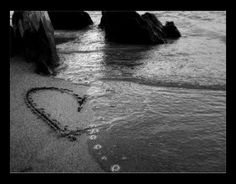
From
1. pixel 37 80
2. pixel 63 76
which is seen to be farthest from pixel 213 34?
pixel 37 80

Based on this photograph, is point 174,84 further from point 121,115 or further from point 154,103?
point 121,115

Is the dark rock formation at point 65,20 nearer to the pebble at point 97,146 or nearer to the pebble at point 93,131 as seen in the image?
the pebble at point 93,131

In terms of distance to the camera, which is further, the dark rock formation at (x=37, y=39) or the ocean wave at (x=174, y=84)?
the dark rock formation at (x=37, y=39)

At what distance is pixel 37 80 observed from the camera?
4.61m

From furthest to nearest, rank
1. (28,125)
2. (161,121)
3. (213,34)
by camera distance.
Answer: (213,34) → (161,121) → (28,125)

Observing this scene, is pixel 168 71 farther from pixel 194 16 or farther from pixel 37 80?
pixel 194 16

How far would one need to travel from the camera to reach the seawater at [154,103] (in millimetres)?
2628

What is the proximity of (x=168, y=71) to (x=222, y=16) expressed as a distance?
1032 cm

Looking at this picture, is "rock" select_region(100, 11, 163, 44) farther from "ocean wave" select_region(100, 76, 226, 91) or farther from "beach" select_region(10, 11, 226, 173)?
"ocean wave" select_region(100, 76, 226, 91)

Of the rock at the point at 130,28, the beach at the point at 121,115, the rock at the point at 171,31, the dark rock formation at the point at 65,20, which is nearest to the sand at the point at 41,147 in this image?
the beach at the point at 121,115

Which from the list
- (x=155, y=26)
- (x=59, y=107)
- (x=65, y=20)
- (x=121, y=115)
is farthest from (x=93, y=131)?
(x=65, y=20)

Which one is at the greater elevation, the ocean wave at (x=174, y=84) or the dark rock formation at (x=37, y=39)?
the dark rock formation at (x=37, y=39)

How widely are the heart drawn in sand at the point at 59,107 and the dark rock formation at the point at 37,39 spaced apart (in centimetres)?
102

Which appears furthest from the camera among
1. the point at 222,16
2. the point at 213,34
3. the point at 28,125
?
the point at 222,16
